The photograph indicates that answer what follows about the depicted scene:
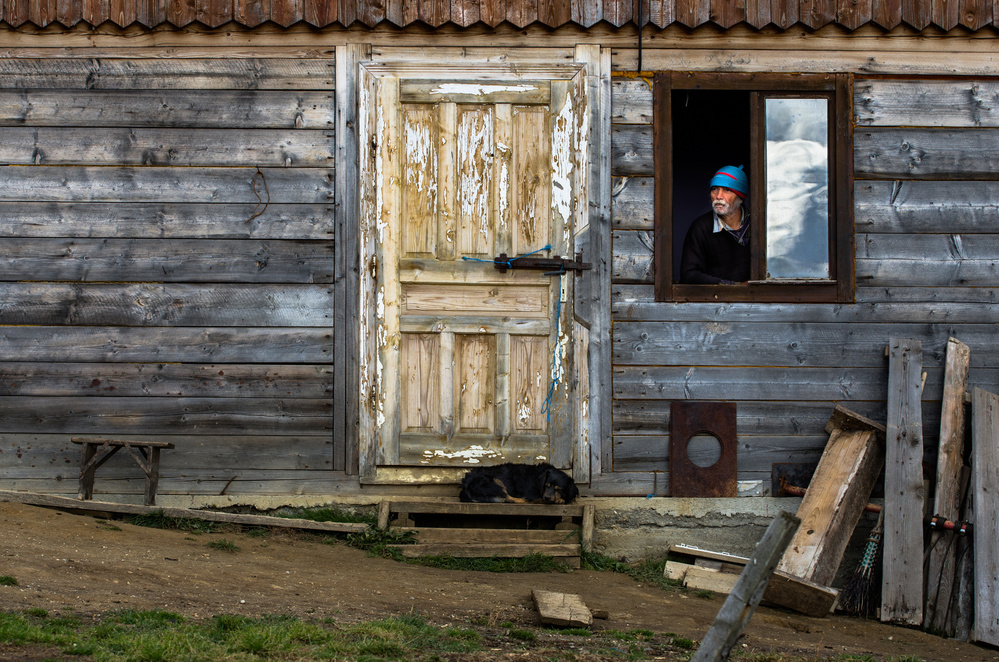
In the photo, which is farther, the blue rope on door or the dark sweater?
the dark sweater

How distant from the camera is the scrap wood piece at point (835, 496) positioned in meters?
4.93

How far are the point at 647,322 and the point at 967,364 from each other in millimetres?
1989

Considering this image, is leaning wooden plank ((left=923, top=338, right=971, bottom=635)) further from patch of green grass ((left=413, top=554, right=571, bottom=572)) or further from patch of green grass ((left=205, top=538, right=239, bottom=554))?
patch of green grass ((left=205, top=538, right=239, bottom=554))

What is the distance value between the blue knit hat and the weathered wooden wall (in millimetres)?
842

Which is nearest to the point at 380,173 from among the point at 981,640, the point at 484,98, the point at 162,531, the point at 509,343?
the point at 484,98

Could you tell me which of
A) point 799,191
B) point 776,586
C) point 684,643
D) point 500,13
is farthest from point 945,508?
point 500,13

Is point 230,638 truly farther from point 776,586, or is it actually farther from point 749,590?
point 776,586

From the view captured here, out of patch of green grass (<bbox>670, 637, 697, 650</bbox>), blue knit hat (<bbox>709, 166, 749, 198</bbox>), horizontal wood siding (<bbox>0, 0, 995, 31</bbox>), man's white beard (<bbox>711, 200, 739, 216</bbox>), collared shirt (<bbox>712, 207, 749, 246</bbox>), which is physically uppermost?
horizontal wood siding (<bbox>0, 0, 995, 31</bbox>)

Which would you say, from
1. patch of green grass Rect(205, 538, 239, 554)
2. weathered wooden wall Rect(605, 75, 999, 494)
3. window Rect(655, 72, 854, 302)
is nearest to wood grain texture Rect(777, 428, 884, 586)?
weathered wooden wall Rect(605, 75, 999, 494)

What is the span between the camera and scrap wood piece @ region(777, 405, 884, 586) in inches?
194

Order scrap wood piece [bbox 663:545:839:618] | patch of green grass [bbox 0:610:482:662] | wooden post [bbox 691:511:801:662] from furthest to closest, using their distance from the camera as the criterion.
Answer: scrap wood piece [bbox 663:545:839:618]
patch of green grass [bbox 0:610:482:662]
wooden post [bbox 691:511:801:662]

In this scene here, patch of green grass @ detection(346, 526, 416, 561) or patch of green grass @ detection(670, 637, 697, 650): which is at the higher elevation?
patch of green grass @ detection(346, 526, 416, 561)

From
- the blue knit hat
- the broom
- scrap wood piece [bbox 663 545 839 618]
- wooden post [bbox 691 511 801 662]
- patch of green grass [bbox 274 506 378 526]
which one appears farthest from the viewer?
the blue knit hat

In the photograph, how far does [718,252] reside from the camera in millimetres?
5969
